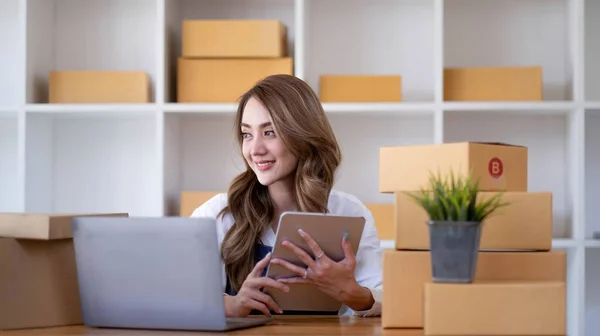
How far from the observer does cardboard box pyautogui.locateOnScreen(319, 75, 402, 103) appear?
10.7 feet

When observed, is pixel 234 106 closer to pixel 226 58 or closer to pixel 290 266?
pixel 226 58

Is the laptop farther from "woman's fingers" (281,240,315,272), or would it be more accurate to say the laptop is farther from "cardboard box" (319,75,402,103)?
"cardboard box" (319,75,402,103)

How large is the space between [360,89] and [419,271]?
1.72 meters

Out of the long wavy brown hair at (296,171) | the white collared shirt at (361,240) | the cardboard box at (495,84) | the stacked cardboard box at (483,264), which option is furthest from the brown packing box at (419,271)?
the cardboard box at (495,84)

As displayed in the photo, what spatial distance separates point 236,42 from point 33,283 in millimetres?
1664

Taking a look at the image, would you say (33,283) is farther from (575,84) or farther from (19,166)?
(575,84)

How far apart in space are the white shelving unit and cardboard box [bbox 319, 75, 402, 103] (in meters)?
0.06

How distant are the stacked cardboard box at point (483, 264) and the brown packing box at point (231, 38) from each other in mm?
1579

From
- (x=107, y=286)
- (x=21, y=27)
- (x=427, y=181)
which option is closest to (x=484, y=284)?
(x=427, y=181)

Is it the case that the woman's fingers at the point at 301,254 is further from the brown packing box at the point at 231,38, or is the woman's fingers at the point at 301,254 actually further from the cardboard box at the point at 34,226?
the brown packing box at the point at 231,38

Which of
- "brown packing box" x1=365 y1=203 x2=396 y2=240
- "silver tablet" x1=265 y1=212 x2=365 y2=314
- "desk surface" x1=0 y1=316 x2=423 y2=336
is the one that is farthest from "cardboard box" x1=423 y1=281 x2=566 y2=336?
"brown packing box" x1=365 y1=203 x2=396 y2=240

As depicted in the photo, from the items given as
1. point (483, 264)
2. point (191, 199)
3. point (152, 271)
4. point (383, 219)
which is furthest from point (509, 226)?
point (191, 199)

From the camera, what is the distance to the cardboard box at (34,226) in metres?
1.75

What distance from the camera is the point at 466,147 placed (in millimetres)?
1643
